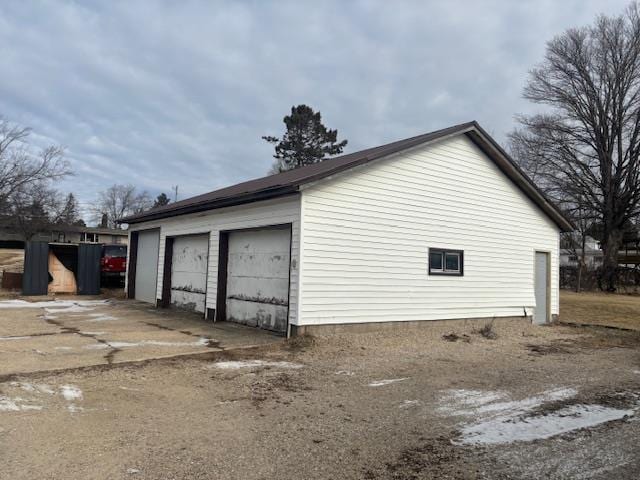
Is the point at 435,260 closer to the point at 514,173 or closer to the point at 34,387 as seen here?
the point at 514,173

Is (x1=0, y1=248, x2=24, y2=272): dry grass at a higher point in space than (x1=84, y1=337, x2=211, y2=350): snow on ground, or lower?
higher

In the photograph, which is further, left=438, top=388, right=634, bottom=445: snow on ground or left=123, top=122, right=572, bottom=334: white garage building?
left=123, top=122, right=572, bottom=334: white garage building

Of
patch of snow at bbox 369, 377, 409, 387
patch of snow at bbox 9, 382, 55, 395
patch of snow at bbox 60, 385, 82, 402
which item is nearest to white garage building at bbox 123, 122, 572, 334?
patch of snow at bbox 369, 377, 409, 387

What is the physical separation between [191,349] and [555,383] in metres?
5.96

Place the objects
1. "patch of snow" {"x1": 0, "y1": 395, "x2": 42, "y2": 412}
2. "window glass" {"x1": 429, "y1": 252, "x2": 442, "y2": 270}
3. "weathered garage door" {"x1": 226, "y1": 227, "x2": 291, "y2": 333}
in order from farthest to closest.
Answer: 1. "window glass" {"x1": 429, "y1": 252, "x2": 442, "y2": 270}
2. "weathered garage door" {"x1": 226, "y1": 227, "x2": 291, "y2": 333}
3. "patch of snow" {"x1": 0, "y1": 395, "x2": 42, "y2": 412}

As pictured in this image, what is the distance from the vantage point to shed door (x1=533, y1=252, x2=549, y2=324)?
14.9 m

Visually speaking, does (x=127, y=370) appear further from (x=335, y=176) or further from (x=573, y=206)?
(x=573, y=206)

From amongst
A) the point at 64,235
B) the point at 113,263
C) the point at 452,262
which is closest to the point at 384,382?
the point at 452,262

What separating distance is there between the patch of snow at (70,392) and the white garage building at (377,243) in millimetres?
4380

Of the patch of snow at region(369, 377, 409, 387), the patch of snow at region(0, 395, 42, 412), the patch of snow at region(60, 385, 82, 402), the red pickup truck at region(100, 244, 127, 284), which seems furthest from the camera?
the red pickup truck at region(100, 244, 127, 284)

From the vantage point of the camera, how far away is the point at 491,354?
31.4 feet

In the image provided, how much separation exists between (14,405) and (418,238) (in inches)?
345

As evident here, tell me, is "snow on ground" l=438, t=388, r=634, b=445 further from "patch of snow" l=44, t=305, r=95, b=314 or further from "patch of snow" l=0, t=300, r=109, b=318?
"patch of snow" l=0, t=300, r=109, b=318

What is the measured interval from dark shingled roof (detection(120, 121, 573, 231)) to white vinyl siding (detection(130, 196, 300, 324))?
20 cm
